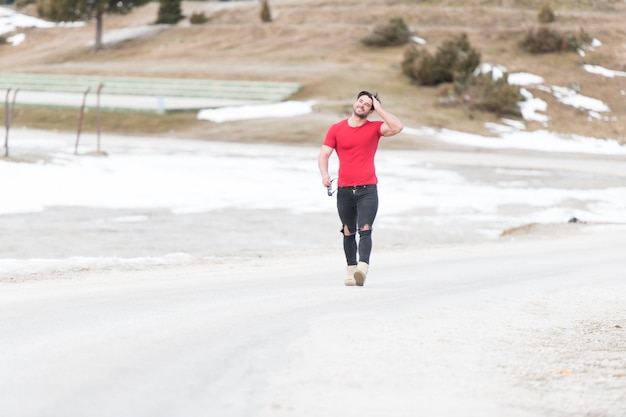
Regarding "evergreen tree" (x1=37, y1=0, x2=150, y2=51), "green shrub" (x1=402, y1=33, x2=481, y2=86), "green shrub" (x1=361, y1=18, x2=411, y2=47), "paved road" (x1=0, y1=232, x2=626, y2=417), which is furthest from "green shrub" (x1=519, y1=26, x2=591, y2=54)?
"paved road" (x1=0, y1=232, x2=626, y2=417)

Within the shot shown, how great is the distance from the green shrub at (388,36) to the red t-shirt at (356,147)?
166 ft

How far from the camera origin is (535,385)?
658cm

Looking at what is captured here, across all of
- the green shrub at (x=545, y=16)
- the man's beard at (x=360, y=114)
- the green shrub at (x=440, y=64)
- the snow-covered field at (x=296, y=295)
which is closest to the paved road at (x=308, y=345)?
the snow-covered field at (x=296, y=295)

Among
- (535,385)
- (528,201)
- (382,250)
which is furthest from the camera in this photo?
(528,201)

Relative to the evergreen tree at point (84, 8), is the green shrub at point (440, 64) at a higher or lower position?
higher

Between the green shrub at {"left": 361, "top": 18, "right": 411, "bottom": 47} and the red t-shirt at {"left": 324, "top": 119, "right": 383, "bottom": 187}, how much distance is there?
1994 inches

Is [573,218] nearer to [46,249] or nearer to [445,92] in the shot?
[46,249]

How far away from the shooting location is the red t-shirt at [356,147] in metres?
10.5

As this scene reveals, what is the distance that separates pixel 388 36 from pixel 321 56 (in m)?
4.09

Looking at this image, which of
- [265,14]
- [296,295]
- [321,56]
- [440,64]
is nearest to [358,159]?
[296,295]

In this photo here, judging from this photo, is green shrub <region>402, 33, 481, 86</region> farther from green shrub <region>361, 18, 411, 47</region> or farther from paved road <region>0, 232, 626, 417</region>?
paved road <region>0, 232, 626, 417</region>

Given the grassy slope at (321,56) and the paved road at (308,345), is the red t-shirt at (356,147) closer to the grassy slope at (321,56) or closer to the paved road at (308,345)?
the paved road at (308,345)

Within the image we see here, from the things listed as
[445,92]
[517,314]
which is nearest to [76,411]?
[517,314]

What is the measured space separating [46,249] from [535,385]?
405 inches
